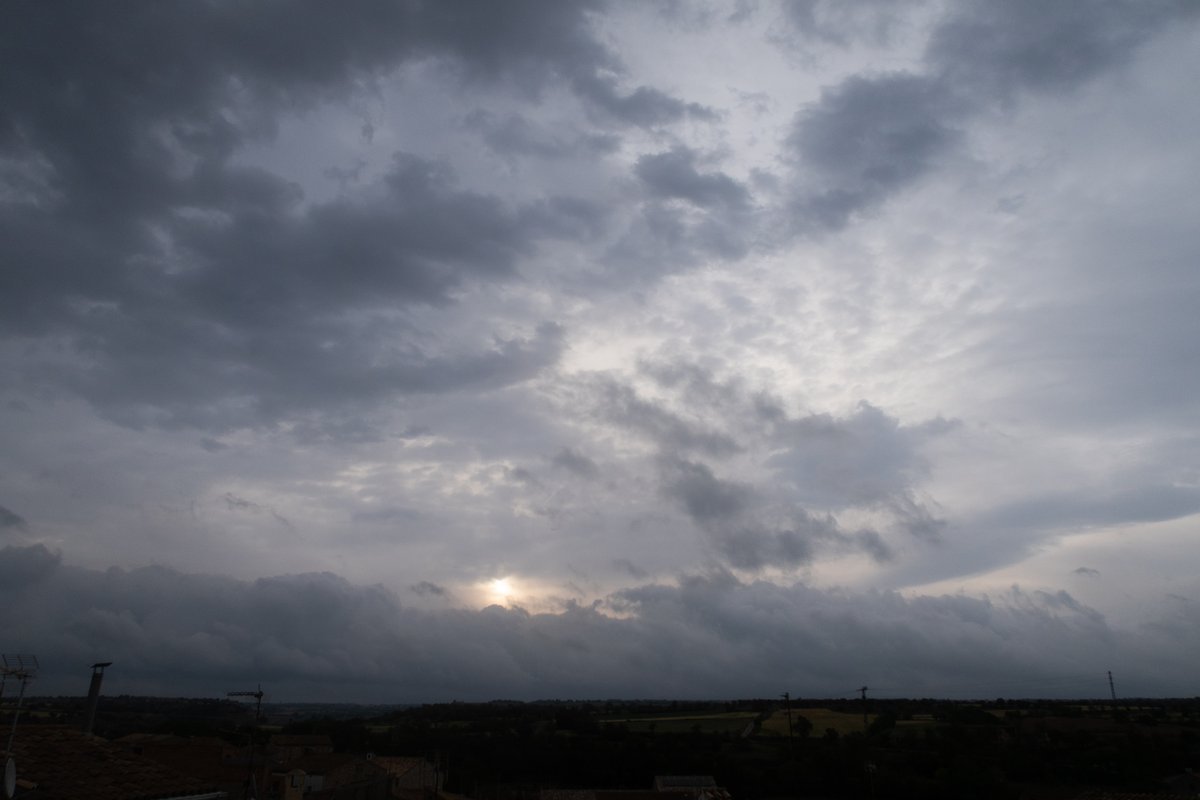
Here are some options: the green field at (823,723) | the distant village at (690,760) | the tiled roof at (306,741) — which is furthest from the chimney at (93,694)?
the green field at (823,723)

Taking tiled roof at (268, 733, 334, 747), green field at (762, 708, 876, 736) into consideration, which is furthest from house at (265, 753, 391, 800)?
green field at (762, 708, 876, 736)

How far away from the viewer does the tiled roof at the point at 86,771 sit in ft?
61.3

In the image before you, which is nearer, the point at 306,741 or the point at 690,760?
the point at 690,760

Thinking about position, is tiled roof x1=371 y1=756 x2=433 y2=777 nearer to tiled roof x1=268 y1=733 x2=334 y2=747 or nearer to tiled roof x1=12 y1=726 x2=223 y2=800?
tiled roof x1=268 y1=733 x2=334 y2=747

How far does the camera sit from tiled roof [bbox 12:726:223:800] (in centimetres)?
1867

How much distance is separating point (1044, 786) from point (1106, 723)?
136ft

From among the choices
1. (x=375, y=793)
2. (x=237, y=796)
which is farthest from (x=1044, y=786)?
(x=237, y=796)

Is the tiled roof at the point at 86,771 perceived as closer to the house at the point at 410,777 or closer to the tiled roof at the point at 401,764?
the house at the point at 410,777

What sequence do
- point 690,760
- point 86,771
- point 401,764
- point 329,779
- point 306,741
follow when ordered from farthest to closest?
point 306,741, point 690,760, point 401,764, point 329,779, point 86,771

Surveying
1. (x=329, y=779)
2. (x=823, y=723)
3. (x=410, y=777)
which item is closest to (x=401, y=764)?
(x=410, y=777)

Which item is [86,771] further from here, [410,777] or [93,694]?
[410,777]

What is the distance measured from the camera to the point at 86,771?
19.7m

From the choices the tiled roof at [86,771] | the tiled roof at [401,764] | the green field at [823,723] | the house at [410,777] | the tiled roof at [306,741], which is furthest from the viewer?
the green field at [823,723]

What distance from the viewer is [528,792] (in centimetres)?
5919
